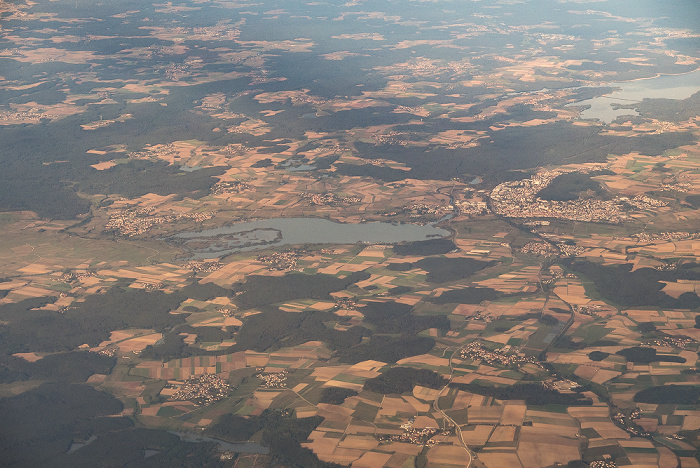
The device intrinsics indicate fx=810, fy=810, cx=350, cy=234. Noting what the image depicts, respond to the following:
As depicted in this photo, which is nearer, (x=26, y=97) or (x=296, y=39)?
(x=26, y=97)

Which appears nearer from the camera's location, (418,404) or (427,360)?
(418,404)

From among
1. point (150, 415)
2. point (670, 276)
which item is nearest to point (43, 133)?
point (150, 415)

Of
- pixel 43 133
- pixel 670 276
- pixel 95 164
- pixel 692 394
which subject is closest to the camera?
pixel 692 394

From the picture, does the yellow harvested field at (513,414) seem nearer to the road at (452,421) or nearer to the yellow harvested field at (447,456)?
the road at (452,421)

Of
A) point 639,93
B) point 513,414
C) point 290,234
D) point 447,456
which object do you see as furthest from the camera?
point 639,93

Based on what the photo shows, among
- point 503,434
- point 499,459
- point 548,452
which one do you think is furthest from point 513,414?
point 499,459

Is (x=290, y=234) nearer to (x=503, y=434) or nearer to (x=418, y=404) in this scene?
(x=418, y=404)

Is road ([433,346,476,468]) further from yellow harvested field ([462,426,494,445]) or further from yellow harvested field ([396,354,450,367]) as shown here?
yellow harvested field ([396,354,450,367])

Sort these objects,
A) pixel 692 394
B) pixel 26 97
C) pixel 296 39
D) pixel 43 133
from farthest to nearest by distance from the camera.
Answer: pixel 296 39, pixel 26 97, pixel 43 133, pixel 692 394

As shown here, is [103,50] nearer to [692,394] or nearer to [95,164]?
[95,164]
